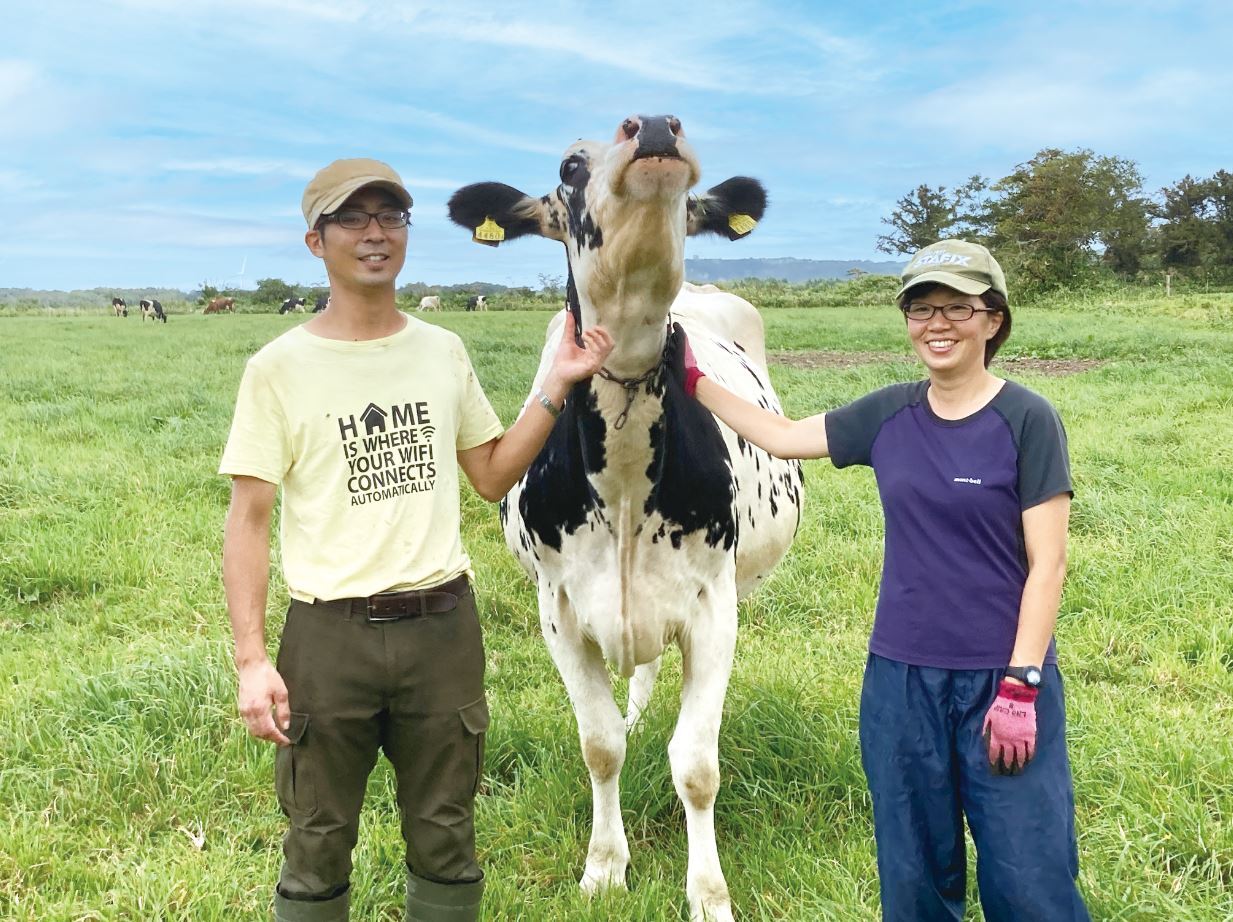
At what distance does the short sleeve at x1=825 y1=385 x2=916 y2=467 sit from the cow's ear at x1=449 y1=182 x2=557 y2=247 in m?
1.09

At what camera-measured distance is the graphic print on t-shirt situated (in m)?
2.35

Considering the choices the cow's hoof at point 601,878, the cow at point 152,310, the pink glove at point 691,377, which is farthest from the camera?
the cow at point 152,310

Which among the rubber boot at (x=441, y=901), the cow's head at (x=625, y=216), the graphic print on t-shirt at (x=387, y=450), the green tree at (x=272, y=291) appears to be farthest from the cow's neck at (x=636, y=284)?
the green tree at (x=272, y=291)

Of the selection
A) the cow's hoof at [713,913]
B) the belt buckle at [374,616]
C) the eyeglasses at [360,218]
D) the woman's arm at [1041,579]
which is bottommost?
the cow's hoof at [713,913]

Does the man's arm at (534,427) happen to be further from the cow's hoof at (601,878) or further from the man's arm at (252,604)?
the cow's hoof at (601,878)

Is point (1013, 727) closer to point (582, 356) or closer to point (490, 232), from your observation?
point (582, 356)

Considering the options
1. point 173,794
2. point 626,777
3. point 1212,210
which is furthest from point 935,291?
point 1212,210

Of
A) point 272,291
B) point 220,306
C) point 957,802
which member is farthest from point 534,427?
point 272,291

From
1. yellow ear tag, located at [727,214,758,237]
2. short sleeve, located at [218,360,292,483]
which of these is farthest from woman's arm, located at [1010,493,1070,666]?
short sleeve, located at [218,360,292,483]

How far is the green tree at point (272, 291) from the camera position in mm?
65562

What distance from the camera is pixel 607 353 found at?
8.81ft

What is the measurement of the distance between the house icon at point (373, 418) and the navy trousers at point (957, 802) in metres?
1.35

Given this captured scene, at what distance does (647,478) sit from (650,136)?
1.08 metres

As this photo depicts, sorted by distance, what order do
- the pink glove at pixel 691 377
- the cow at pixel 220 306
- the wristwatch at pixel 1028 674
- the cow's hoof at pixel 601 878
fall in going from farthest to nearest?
the cow at pixel 220 306
the cow's hoof at pixel 601 878
the pink glove at pixel 691 377
the wristwatch at pixel 1028 674
